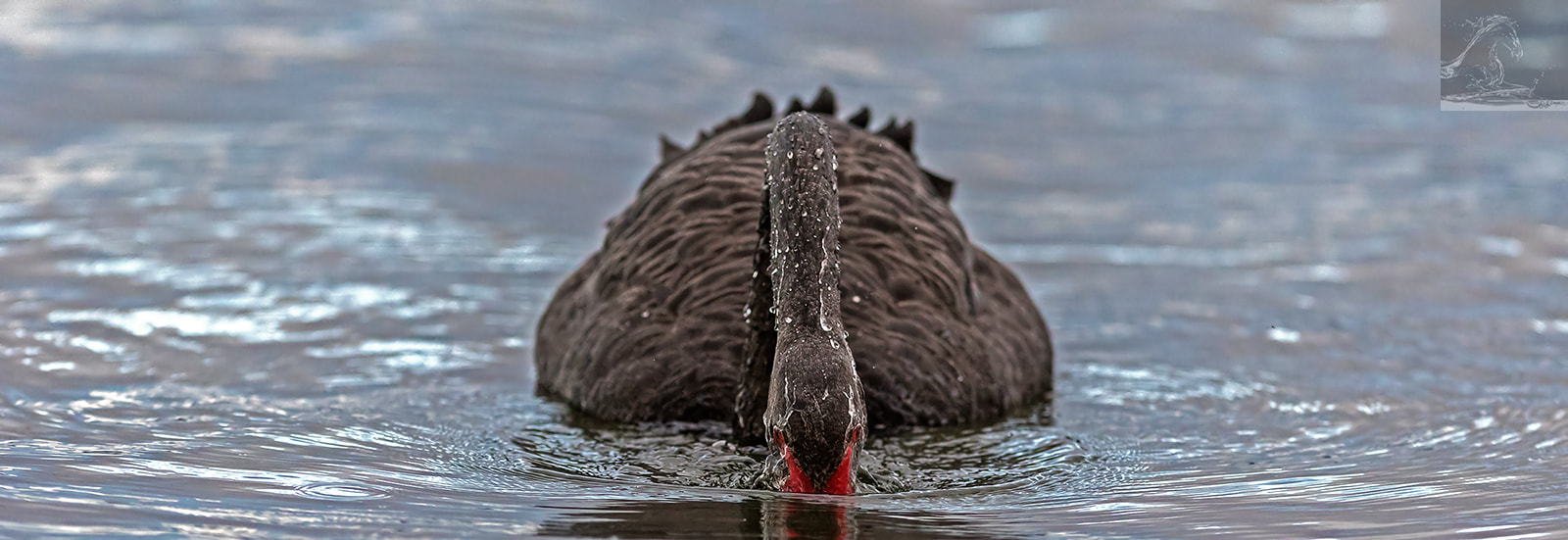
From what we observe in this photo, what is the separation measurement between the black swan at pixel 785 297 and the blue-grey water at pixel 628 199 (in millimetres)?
196

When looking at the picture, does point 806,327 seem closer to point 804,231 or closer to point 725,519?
point 804,231

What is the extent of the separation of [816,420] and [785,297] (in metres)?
0.67

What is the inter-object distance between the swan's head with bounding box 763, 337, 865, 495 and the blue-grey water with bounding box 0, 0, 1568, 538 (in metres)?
0.14

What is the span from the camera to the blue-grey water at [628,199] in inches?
274

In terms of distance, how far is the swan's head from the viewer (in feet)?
21.7

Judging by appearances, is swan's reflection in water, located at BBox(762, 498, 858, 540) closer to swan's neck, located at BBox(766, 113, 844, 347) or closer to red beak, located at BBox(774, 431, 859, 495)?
red beak, located at BBox(774, 431, 859, 495)

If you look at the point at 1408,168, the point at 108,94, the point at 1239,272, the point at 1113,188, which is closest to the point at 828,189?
the point at 1239,272

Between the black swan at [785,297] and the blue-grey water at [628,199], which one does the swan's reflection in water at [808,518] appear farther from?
the black swan at [785,297]

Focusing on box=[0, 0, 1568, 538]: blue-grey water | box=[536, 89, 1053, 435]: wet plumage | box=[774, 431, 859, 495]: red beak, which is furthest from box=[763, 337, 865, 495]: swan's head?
box=[536, 89, 1053, 435]: wet plumage

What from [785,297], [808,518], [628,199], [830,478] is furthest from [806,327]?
[628,199]

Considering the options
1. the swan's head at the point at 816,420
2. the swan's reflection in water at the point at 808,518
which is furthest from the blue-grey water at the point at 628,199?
the swan's head at the point at 816,420

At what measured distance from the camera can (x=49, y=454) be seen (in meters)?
7.23

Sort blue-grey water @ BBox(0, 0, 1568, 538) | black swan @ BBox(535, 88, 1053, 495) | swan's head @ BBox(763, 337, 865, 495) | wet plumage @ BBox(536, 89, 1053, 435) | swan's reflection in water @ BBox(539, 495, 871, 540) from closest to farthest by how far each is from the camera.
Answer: swan's reflection in water @ BBox(539, 495, 871, 540) → swan's head @ BBox(763, 337, 865, 495) → blue-grey water @ BBox(0, 0, 1568, 538) → black swan @ BBox(535, 88, 1053, 495) → wet plumage @ BBox(536, 89, 1053, 435)

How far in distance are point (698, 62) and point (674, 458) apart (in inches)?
331
